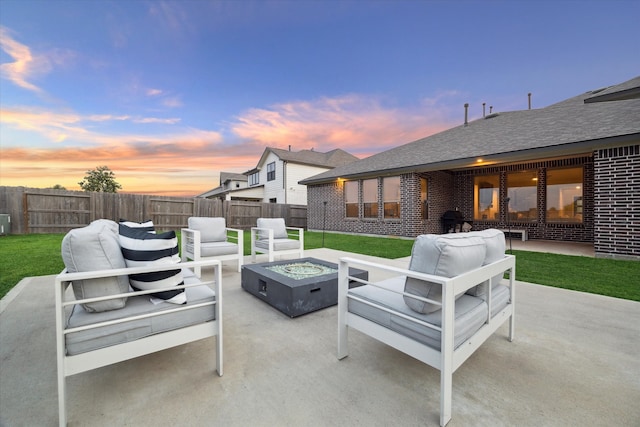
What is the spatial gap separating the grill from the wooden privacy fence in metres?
9.66

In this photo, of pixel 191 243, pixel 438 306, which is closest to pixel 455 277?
pixel 438 306

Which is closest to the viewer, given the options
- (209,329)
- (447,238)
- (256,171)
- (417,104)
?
(447,238)

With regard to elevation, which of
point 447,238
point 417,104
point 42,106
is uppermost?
point 417,104

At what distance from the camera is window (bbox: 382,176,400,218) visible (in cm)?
1085

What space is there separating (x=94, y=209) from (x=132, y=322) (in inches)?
467

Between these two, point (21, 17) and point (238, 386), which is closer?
point (238, 386)

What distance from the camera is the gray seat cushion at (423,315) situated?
1.52 metres

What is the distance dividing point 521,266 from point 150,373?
634 centimetres

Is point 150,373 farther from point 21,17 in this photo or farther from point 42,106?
point 42,106

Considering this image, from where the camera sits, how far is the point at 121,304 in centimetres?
162

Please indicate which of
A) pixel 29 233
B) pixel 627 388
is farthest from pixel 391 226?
pixel 29 233

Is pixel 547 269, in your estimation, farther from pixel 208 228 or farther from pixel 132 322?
pixel 208 228

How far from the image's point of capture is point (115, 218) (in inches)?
425

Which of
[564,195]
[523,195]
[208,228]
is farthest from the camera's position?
[523,195]
